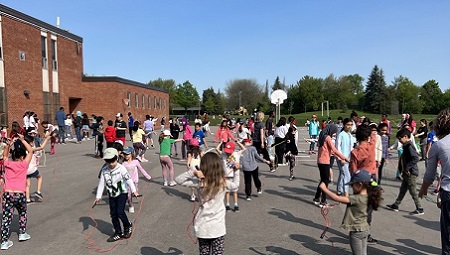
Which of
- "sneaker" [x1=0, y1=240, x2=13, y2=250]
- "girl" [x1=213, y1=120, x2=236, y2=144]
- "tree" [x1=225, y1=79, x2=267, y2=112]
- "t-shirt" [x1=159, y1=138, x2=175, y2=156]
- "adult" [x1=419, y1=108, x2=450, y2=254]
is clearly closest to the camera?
"adult" [x1=419, y1=108, x2=450, y2=254]

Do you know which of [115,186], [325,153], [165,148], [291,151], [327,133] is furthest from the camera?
[291,151]

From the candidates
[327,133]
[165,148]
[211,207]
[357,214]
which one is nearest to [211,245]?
[211,207]

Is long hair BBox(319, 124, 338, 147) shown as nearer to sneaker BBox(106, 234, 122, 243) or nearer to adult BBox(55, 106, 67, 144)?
sneaker BBox(106, 234, 122, 243)

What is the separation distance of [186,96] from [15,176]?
99097mm

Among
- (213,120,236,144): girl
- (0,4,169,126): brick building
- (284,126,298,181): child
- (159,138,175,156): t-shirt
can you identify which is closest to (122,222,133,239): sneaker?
(159,138,175,156): t-shirt

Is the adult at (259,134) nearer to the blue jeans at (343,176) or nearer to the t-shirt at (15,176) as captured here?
the blue jeans at (343,176)

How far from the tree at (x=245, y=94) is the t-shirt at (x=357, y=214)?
95485 millimetres

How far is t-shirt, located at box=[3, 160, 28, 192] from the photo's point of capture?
552 cm

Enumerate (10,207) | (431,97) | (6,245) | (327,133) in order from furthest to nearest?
(431,97) → (327,133) → (10,207) → (6,245)

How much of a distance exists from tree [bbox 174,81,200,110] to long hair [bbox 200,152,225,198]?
325 feet

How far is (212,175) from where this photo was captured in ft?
12.6

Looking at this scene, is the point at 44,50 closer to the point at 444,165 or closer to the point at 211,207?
the point at 211,207

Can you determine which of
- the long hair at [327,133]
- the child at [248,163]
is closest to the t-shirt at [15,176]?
the child at [248,163]

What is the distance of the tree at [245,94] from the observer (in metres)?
101
